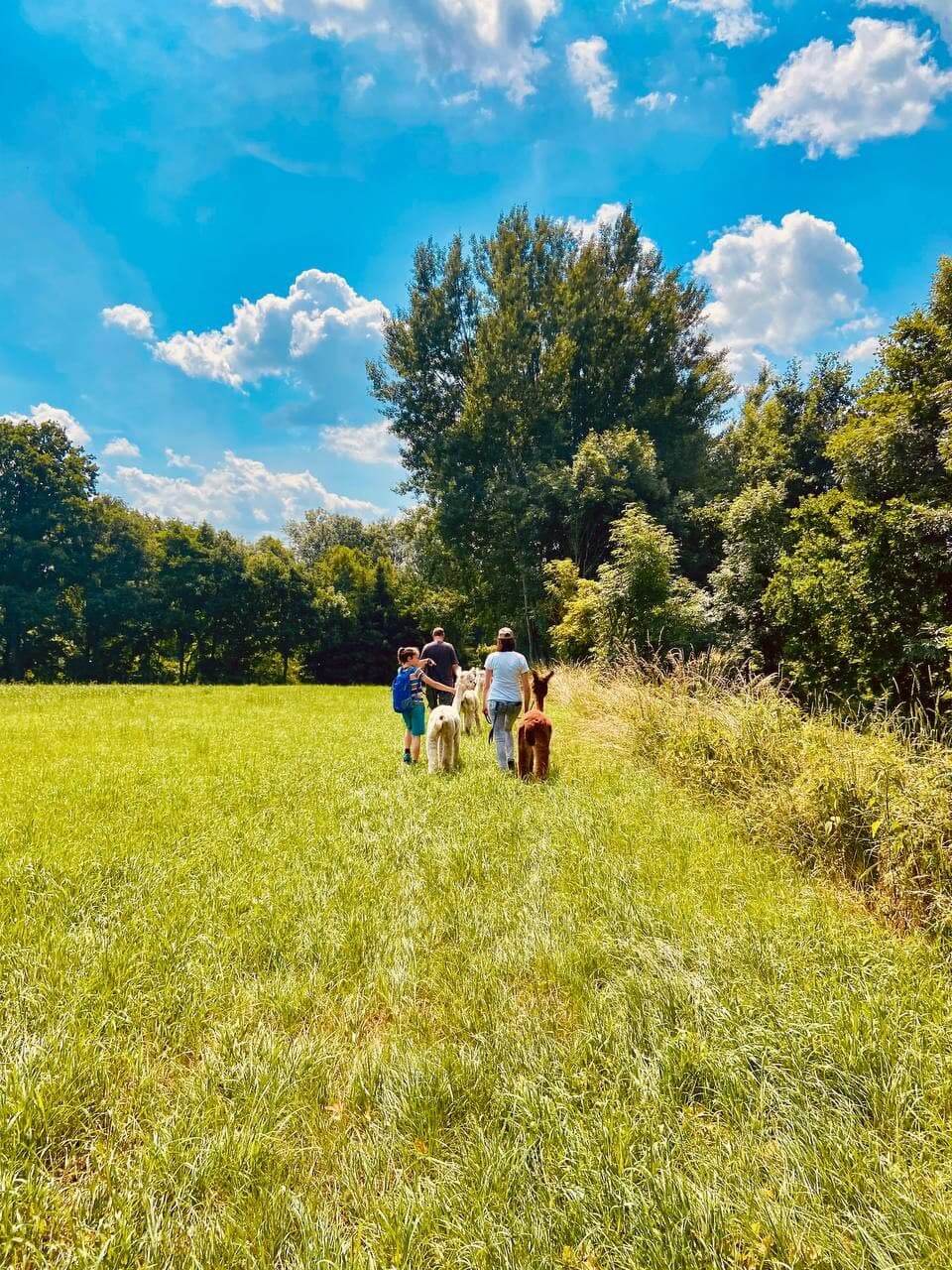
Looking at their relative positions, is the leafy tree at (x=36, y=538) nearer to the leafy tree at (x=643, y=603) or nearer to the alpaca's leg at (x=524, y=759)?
the leafy tree at (x=643, y=603)

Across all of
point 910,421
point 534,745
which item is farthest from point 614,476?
point 534,745

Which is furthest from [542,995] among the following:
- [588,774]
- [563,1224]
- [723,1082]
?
[588,774]

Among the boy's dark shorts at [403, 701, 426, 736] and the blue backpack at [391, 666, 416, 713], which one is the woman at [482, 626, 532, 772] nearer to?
the boy's dark shorts at [403, 701, 426, 736]

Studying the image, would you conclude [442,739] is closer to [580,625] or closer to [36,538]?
[580,625]

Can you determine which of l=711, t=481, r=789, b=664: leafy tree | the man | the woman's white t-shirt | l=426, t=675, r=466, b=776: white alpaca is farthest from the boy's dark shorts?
l=711, t=481, r=789, b=664: leafy tree

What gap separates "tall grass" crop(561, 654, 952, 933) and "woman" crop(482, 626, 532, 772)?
2.04 meters

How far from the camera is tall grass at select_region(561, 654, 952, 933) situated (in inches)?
130

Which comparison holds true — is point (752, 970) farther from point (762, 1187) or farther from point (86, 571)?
point (86, 571)

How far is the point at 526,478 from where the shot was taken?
23.8 meters

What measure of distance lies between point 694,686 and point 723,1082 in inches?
276

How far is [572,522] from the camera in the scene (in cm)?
2312

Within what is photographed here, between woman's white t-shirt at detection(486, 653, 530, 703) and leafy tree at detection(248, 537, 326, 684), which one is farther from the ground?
leafy tree at detection(248, 537, 326, 684)

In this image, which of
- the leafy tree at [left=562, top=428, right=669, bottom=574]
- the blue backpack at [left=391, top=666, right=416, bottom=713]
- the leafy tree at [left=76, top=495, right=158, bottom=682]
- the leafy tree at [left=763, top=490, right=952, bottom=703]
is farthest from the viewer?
the leafy tree at [left=76, top=495, right=158, bottom=682]

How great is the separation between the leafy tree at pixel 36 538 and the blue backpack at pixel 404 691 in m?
30.2
